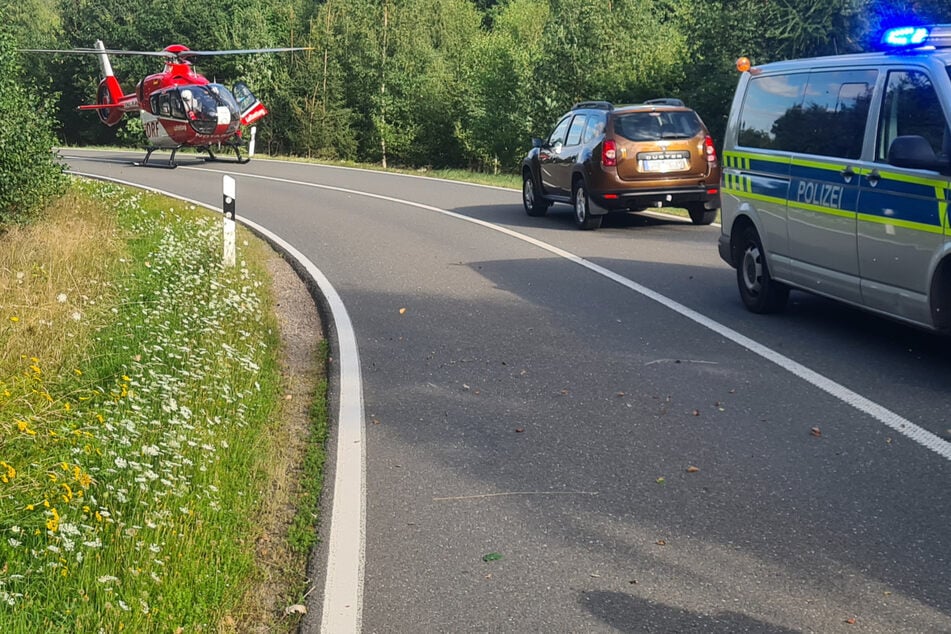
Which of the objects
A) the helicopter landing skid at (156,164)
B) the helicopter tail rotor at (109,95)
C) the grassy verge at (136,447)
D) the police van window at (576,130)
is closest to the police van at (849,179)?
the grassy verge at (136,447)

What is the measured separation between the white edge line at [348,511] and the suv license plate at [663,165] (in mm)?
7659

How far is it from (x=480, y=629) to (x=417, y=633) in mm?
232

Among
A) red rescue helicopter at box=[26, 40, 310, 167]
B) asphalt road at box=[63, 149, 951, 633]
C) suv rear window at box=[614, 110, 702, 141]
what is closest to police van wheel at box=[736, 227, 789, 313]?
asphalt road at box=[63, 149, 951, 633]

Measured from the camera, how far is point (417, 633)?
4.15 metres

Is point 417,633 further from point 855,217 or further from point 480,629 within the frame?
point 855,217

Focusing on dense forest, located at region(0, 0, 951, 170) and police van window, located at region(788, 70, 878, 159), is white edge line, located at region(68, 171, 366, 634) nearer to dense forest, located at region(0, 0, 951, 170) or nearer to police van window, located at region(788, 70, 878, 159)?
police van window, located at region(788, 70, 878, 159)

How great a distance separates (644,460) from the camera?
6.03m

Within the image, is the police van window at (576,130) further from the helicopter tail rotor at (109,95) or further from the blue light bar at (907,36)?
the helicopter tail rotor at (109,95)

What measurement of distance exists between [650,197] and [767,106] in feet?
20.7

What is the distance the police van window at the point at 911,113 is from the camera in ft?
24.2

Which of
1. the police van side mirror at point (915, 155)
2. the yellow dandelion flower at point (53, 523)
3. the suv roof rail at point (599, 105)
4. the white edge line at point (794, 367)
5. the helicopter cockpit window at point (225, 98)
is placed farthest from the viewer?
the helicopter cockpit window at point (225, 98)

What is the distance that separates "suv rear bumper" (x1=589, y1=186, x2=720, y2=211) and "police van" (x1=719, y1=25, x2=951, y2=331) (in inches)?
218

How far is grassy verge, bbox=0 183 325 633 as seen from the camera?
14.3ft

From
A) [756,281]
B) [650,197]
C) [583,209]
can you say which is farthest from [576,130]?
[756,281]
